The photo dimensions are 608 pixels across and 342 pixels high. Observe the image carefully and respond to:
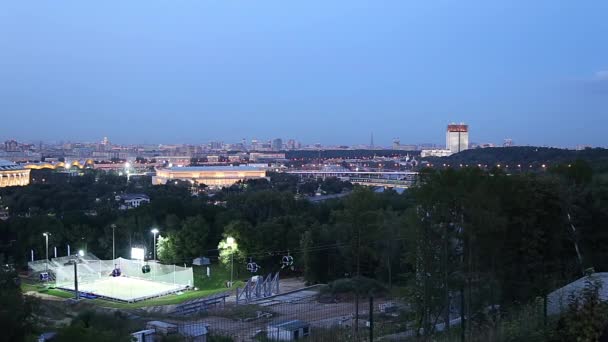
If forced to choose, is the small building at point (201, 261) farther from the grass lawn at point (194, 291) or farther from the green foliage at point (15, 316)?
the green foliage at point (15, 316)

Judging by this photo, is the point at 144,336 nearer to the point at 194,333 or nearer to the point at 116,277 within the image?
the point at 194,333

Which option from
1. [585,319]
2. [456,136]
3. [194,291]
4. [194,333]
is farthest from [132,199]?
[456,136]

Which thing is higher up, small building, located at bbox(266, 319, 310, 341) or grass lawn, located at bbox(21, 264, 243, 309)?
small building, located at bbox(266, 319, 310, 341)

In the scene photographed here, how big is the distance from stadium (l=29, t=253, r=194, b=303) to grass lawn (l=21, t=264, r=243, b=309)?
0.35m

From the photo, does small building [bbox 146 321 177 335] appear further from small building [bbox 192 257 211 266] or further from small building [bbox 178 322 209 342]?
small building [bbox 192 257 211 266]

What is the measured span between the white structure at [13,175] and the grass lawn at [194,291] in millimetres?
49378

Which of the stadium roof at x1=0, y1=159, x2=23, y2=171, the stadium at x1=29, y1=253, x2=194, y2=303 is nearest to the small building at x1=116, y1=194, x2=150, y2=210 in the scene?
the stadium at x1=29, y1=253, x2=194, y2=303

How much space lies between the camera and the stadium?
18047 mm

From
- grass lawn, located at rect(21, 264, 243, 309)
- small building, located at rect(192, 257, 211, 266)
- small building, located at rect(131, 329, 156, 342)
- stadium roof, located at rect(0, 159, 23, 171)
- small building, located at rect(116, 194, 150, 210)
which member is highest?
stadium roof, located at rect(0, 159, 23, 171)

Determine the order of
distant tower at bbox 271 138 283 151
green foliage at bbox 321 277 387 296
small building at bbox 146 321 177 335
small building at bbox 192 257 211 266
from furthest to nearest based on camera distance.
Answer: distant tower at bbox 271 138 283 151, small building at bbox 192 257 211 266, green foliage at bbox 321 277 387 296, small building at bbox 146 321 177 335

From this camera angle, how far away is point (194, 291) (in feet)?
60.2

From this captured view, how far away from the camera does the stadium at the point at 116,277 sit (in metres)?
18.0

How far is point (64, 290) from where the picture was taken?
1892 centimetres

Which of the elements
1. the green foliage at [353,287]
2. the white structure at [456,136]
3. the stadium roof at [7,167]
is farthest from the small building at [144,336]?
the white structure at [456,136]
